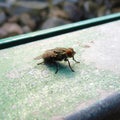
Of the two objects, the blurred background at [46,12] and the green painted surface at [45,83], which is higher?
the green painted surface at [45,83]

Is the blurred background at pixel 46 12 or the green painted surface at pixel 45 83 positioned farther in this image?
the blurred background at pixel 46 12

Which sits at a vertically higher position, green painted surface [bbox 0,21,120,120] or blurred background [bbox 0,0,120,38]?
green painted surface [bbox 0,21,120,120]

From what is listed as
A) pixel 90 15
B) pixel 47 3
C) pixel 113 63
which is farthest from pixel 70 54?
pixel 47 3

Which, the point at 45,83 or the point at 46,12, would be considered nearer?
the point at 45,83

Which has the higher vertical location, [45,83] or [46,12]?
[45,83]
